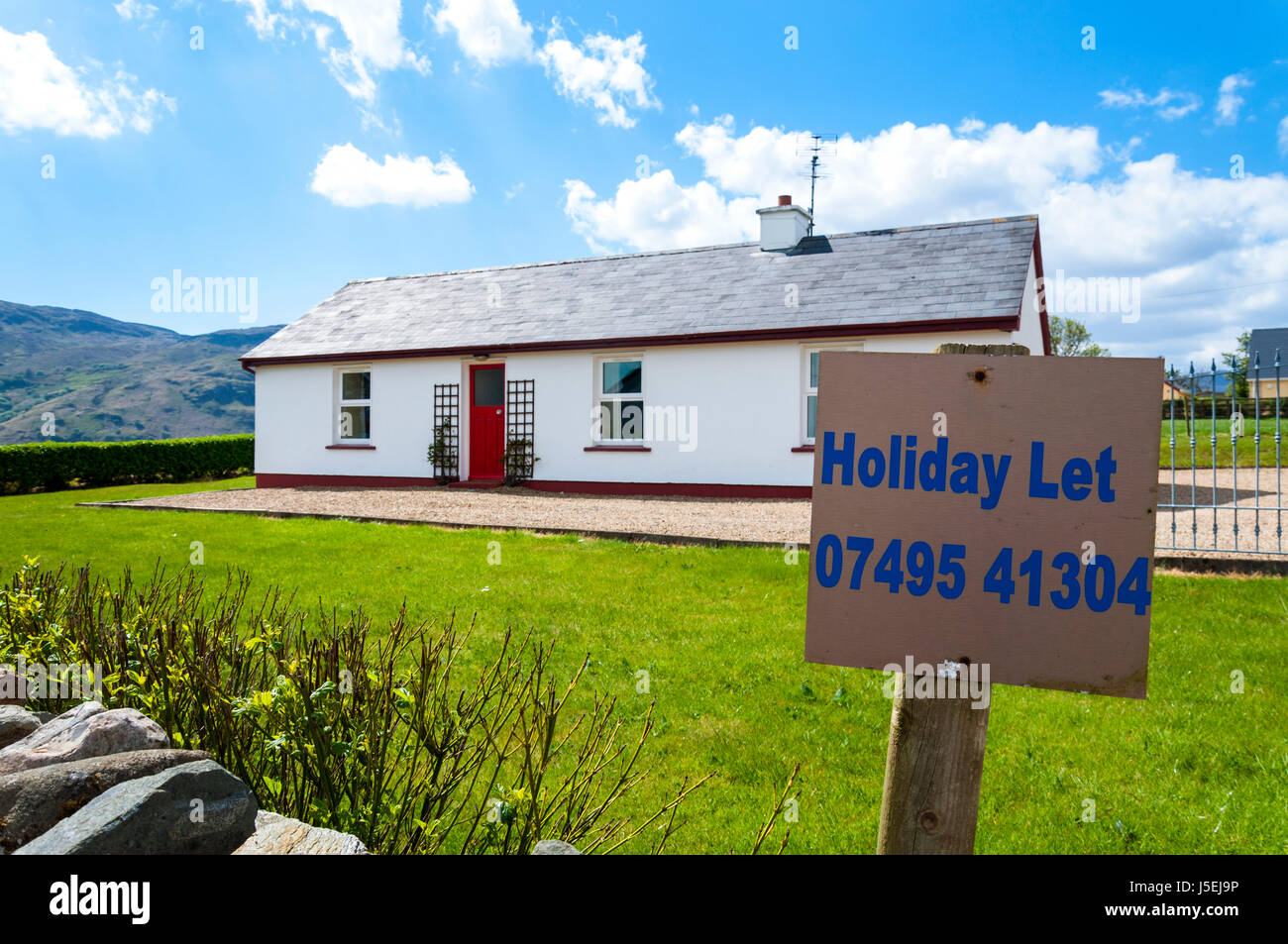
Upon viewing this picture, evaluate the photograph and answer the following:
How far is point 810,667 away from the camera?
5070 millimetres

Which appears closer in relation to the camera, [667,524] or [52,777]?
[52,777]

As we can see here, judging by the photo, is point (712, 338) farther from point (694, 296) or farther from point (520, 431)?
point (520, 431)

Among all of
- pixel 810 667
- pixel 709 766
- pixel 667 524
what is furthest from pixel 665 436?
pixel 709 766

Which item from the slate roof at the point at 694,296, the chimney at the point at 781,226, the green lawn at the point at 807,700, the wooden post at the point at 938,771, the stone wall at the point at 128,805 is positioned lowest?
the green lawn at the point at 807,700

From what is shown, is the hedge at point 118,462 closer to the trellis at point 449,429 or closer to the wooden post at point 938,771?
the trellis at point 449,429

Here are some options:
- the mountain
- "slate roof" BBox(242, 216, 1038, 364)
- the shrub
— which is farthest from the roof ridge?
the mountain

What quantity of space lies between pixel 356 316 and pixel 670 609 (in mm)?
16390

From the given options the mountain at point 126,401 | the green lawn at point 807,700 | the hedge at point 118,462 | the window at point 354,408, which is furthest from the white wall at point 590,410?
the mountain at point 126,401

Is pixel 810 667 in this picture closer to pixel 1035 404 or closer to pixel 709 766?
pixel 709 766

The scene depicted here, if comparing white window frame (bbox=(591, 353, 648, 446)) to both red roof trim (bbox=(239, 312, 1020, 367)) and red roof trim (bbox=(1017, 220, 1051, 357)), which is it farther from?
red roof trim (bbox=(1017, 220, 1051, 357))

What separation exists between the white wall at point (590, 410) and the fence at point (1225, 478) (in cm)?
367

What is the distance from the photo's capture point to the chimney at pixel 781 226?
17484mm
